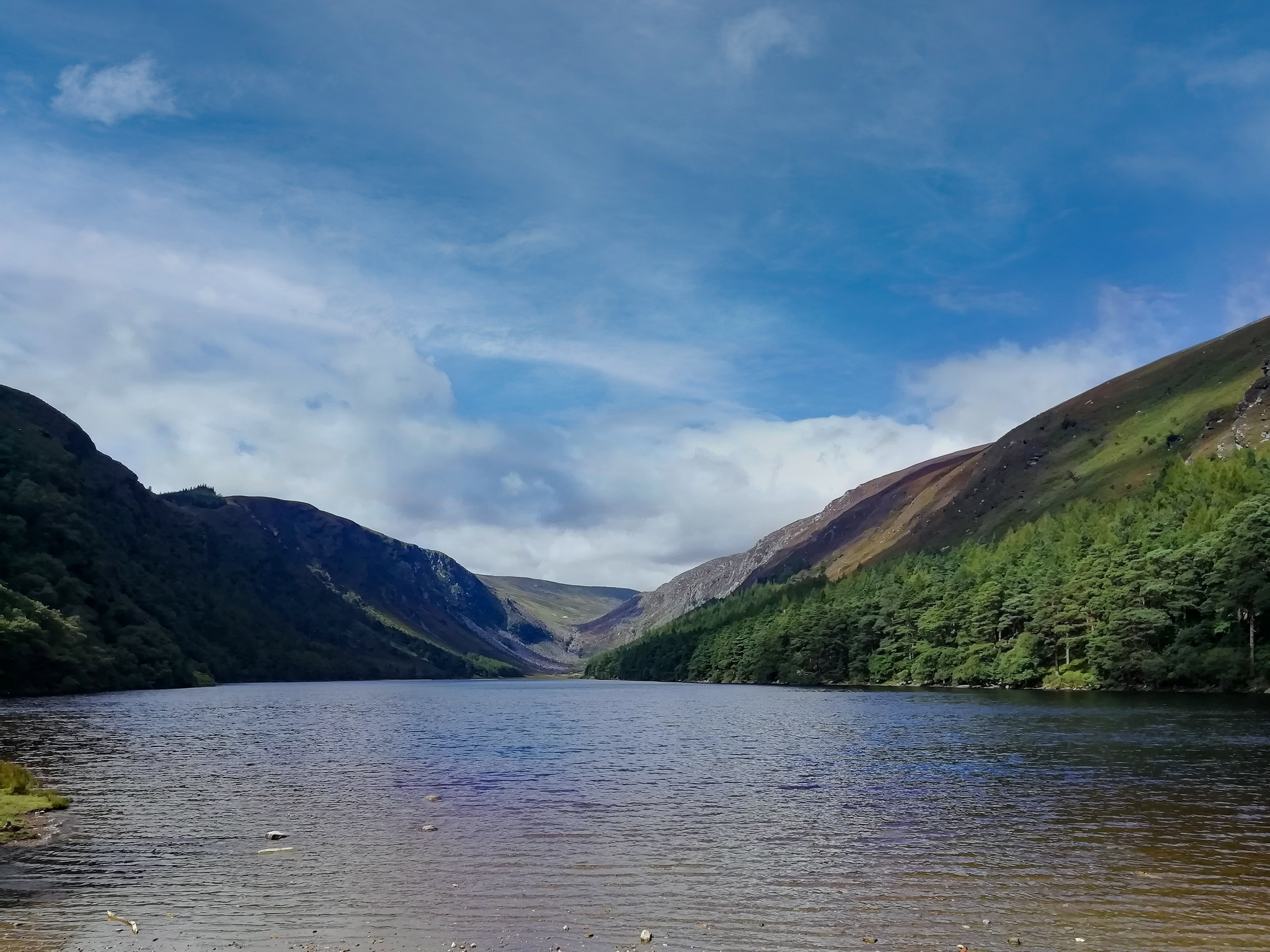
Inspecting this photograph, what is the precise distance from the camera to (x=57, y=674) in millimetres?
147750

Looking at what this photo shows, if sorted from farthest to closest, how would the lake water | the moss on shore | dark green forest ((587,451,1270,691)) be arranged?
dark green forest ((587,451,1270,691)), the moss on shore, the lake water

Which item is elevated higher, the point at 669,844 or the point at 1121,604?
the point at 1121,604

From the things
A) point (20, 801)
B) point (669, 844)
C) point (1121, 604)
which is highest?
point (1121, 604)

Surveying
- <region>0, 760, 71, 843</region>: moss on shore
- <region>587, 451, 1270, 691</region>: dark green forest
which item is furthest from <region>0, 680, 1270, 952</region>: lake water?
<region>587, 451, 1270, 691</region>: dark green forest

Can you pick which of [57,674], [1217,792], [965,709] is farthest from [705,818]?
[57,674]

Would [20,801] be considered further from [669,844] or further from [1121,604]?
[1121,604]

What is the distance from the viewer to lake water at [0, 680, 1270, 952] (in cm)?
2238

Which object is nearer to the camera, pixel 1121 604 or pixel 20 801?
pixel 20 801

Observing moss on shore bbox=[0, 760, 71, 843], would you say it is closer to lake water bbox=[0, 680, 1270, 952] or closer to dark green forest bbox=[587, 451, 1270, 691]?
lake water bbox=[0, 680, 1270, 952]

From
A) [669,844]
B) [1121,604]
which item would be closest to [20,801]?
[669,844]

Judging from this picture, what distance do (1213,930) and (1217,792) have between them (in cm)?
2206

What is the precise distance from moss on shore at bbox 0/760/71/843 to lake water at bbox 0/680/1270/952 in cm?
157

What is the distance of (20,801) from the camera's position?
127 ft

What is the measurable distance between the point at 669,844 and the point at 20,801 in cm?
2835
